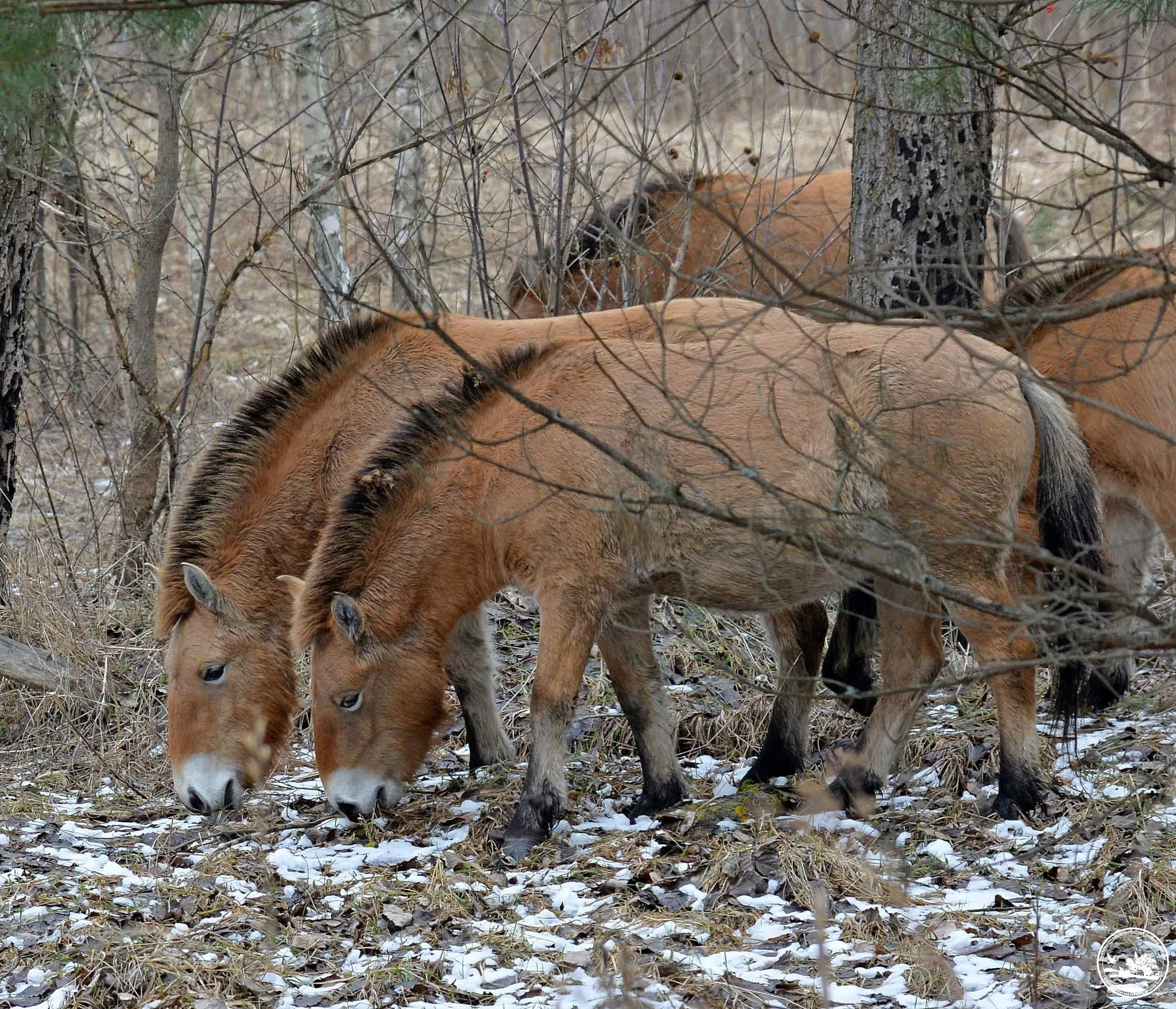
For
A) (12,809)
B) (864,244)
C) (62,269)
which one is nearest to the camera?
(12,809)

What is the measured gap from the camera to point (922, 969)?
376 cm

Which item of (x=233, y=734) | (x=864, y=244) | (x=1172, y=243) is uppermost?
(x=864, y=244)

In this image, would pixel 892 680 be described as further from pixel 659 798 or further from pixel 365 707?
pixel 365 707

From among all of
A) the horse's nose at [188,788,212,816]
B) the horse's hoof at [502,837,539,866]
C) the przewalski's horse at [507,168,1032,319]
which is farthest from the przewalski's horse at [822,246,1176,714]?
the horse's nose at [188,788,212,816]

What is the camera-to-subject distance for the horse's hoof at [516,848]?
4.94 m

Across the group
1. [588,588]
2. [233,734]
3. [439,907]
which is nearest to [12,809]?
[233,734]

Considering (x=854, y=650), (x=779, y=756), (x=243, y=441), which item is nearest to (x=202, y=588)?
(x=243, y=441)

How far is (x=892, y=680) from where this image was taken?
220 inches

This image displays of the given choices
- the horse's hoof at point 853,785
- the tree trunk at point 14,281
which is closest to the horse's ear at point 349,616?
Result: the horse's hoof at point 853,785

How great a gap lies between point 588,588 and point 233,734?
1.82m

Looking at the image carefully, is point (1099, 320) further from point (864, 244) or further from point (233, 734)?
point (233, 734)

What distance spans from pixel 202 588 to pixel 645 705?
1.99 m

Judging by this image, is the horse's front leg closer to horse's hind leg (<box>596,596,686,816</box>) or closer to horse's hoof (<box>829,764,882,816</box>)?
horse's hind leg (<box>596,596,686,816</box>)

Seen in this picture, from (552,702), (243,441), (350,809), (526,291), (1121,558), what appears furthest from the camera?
(526,291)
